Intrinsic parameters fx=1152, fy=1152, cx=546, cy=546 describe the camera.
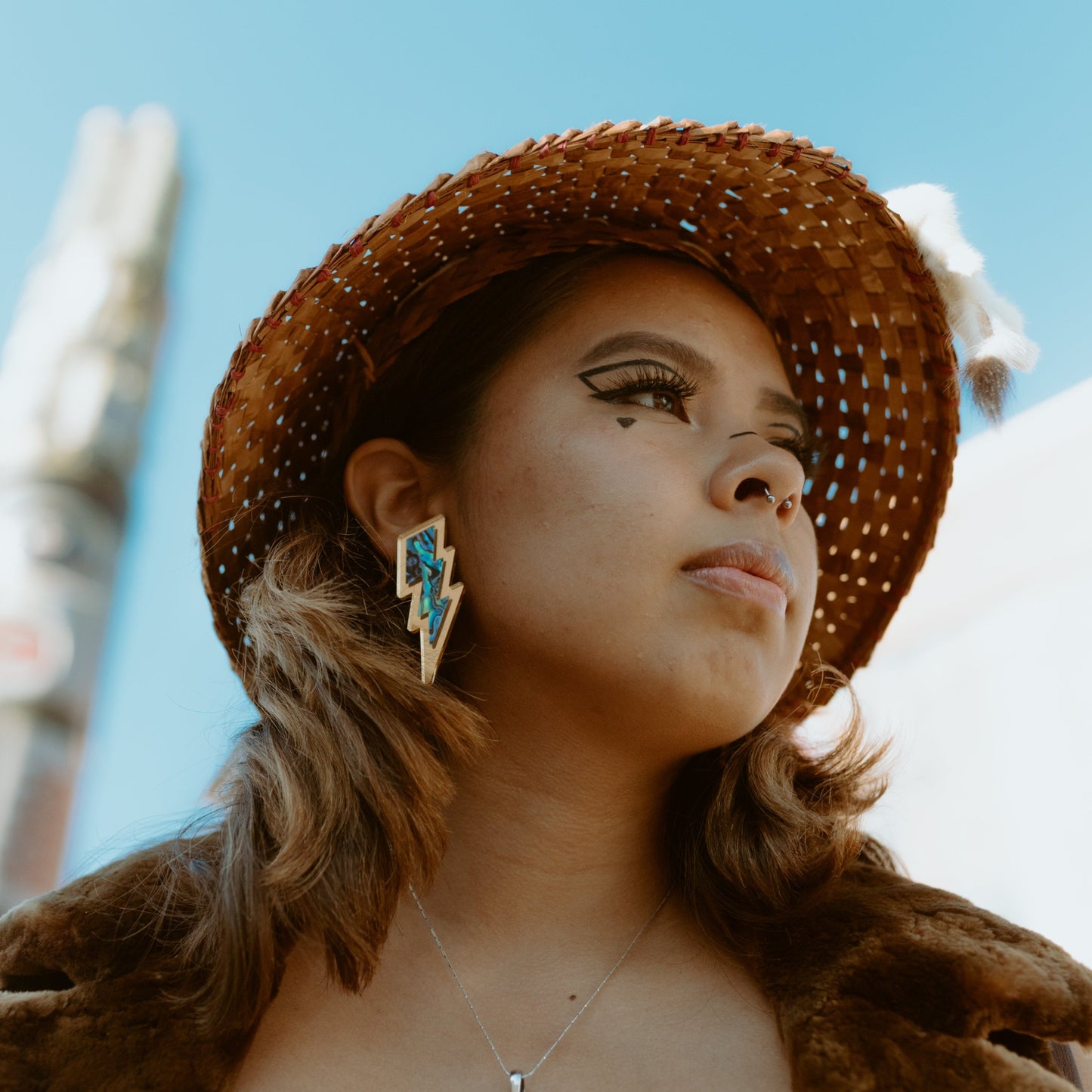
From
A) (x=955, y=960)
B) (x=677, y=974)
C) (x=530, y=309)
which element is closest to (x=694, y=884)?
(x=677, y=974)

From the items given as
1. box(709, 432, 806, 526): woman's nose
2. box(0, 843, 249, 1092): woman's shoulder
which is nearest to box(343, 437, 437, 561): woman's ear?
box(709, 432, 806, 526): woman's nose

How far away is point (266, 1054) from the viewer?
1498 mm

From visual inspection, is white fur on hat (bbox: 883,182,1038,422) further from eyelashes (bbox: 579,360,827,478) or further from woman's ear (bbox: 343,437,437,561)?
woman's ear (bbox: 343,437,437,561)

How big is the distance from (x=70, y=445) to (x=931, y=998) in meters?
10.0

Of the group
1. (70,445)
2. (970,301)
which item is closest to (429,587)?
(970,301)

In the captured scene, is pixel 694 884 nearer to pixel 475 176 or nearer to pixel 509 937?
pixel 509 937

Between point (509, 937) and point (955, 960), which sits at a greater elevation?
point (955, 960)

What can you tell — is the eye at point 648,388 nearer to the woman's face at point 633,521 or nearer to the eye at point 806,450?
the woman's face at point 633,521

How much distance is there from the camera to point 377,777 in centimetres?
163

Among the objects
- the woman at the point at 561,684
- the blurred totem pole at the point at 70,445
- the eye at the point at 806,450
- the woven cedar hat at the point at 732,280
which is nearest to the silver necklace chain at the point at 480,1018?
the woman at the point at 561,684

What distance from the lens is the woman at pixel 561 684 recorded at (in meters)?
1.48

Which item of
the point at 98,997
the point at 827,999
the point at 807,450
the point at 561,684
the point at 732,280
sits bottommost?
the point at 98,997

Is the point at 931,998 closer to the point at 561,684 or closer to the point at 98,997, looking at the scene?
the point at 561,684

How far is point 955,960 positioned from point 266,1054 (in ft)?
2.90
